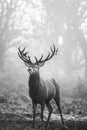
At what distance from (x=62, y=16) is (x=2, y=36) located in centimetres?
1042

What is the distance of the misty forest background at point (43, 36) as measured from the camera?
21.8 metres

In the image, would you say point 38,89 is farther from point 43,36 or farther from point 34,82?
point 43,36

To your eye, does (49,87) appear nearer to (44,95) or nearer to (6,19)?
(44,95)

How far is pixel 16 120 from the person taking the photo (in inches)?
421

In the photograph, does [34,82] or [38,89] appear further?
[38,89]

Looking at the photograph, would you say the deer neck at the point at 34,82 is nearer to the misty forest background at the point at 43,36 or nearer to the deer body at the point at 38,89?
the deer body at the point at 38,89

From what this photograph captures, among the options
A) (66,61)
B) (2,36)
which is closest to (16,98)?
(2,36)

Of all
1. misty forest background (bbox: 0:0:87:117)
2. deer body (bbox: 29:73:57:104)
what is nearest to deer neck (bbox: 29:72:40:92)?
deer body (bbox: 29:73:57:104)

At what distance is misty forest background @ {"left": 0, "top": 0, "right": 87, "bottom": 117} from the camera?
21780mm

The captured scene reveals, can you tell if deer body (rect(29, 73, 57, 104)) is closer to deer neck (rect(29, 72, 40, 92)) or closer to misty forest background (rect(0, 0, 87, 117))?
deer neck (rect(29, 72, 40, 92))

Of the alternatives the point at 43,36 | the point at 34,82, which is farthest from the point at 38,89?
the point at 43,36

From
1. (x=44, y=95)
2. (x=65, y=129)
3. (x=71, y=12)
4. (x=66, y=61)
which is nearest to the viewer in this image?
(x=65, y=129)

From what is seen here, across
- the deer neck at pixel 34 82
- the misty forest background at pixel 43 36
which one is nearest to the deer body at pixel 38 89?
the deer neck at pixel 34 82

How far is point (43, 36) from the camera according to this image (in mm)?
42281
